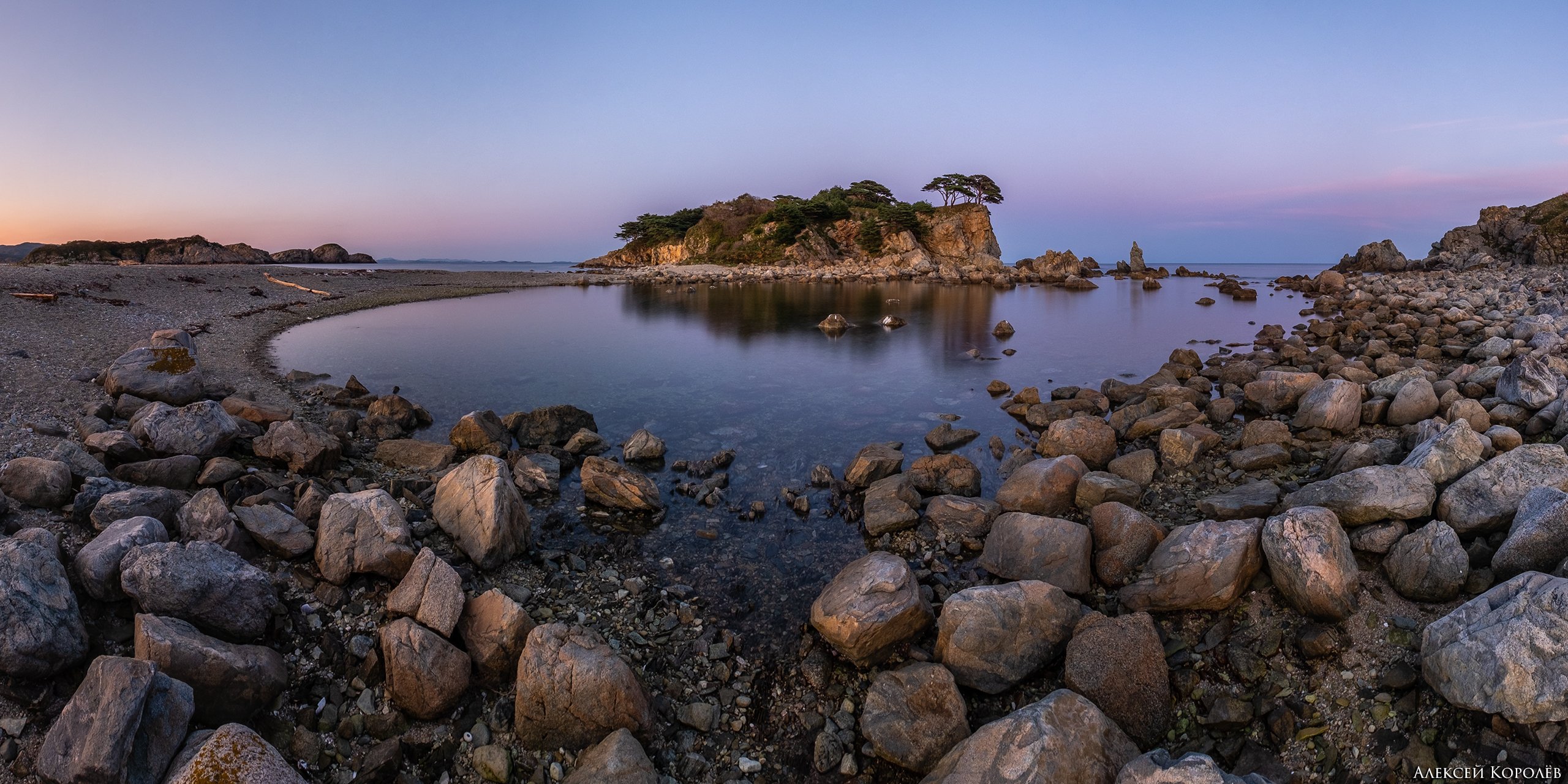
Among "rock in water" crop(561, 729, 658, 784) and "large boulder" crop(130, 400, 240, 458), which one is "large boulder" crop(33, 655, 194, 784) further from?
"large boulder" crop(130, 400, 240, 458)

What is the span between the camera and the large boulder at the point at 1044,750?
13.7 ft

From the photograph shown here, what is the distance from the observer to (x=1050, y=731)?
4.32m

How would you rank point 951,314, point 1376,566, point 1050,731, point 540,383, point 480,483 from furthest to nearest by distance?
1. point 951,314
2. point 540,383
3. point 480,483
4. point 1376,566
5. point 1050,731

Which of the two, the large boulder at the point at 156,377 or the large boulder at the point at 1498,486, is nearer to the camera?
the large boulder at the point at 1498,486

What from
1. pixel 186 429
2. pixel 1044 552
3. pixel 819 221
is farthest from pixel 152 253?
pixel 1044 552

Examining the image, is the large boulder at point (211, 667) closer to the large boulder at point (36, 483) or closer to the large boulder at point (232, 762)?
the large boulder at point (232, 762)

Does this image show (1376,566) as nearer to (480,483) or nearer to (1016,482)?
(1016,482)

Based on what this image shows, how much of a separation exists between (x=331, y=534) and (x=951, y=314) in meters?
38.1

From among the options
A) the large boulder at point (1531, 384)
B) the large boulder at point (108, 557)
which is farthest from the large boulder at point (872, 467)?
the large boulder at point (1531, 384)

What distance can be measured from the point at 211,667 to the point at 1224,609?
8.68 m

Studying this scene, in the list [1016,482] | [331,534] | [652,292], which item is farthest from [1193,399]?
[652,292]

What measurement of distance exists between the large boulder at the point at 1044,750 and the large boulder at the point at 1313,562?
8.86 feet

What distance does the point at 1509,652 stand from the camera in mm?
4371

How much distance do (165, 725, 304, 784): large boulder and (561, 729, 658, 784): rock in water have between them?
182 centimetres
